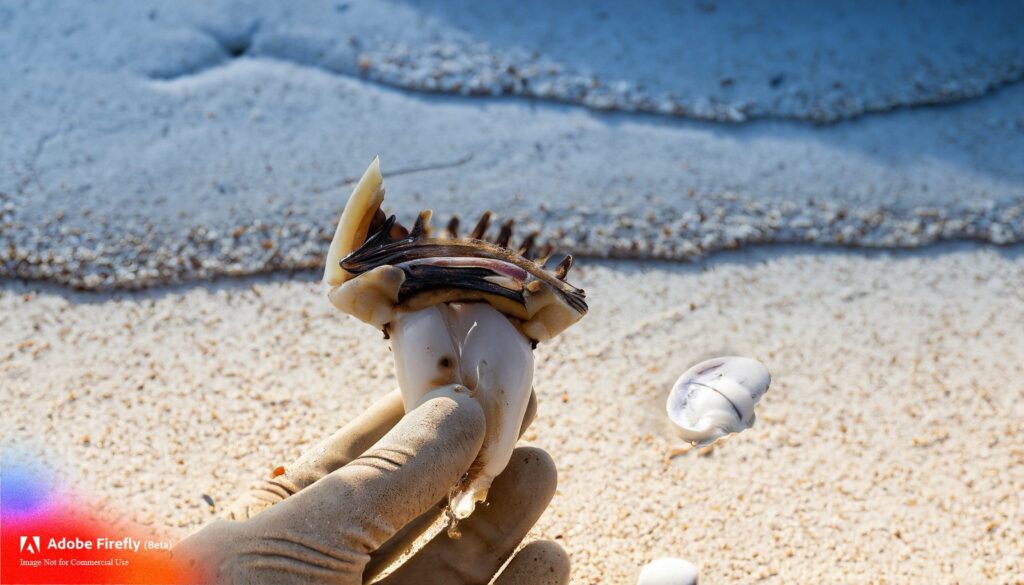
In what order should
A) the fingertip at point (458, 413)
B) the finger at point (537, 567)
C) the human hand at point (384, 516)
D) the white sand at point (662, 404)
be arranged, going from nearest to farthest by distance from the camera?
the human hand at point (384, 516)
the fingertip at point (458, 413)
the finger at point (537, 567)
the white sand at point (662, 404)

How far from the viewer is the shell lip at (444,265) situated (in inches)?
51.3

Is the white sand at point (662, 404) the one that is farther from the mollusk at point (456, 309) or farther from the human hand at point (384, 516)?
the mollusk at point (456, 309)

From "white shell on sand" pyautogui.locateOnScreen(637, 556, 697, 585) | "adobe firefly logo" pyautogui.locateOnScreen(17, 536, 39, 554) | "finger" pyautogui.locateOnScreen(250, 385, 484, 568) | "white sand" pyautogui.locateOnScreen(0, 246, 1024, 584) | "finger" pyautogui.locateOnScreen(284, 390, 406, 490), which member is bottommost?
"white sand" pyautogui.locateOnScreen(0, 246, 1024, 584)

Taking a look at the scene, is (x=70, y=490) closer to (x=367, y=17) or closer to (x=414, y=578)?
(x=414, y=578)

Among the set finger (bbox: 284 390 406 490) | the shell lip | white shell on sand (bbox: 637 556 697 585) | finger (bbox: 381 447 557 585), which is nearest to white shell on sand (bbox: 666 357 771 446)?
white shell on sand (bbox: 637 556 697 585)

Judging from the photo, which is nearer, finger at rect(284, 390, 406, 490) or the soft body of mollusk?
the soft body of mollusk

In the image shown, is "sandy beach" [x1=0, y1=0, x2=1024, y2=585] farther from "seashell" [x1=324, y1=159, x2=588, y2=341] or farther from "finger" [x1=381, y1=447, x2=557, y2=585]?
"seashell" [x1=324, y1=159, x2=588, y2=341]

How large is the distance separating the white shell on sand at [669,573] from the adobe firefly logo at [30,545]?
1.01 metres

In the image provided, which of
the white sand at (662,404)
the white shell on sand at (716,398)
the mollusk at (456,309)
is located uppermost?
the mollusk at (456,309)

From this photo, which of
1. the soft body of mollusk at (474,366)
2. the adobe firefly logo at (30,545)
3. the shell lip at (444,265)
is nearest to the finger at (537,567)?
the soft body of mollusk at (474,366)

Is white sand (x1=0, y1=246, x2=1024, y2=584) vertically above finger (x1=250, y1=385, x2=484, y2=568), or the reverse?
finger (x1=250, y1=385, x2=484, y2=568)

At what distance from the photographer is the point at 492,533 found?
1.47m

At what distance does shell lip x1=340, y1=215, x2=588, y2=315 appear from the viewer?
51.3 inches

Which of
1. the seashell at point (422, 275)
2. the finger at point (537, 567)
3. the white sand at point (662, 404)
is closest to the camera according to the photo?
the seashell at point (422, 275)
